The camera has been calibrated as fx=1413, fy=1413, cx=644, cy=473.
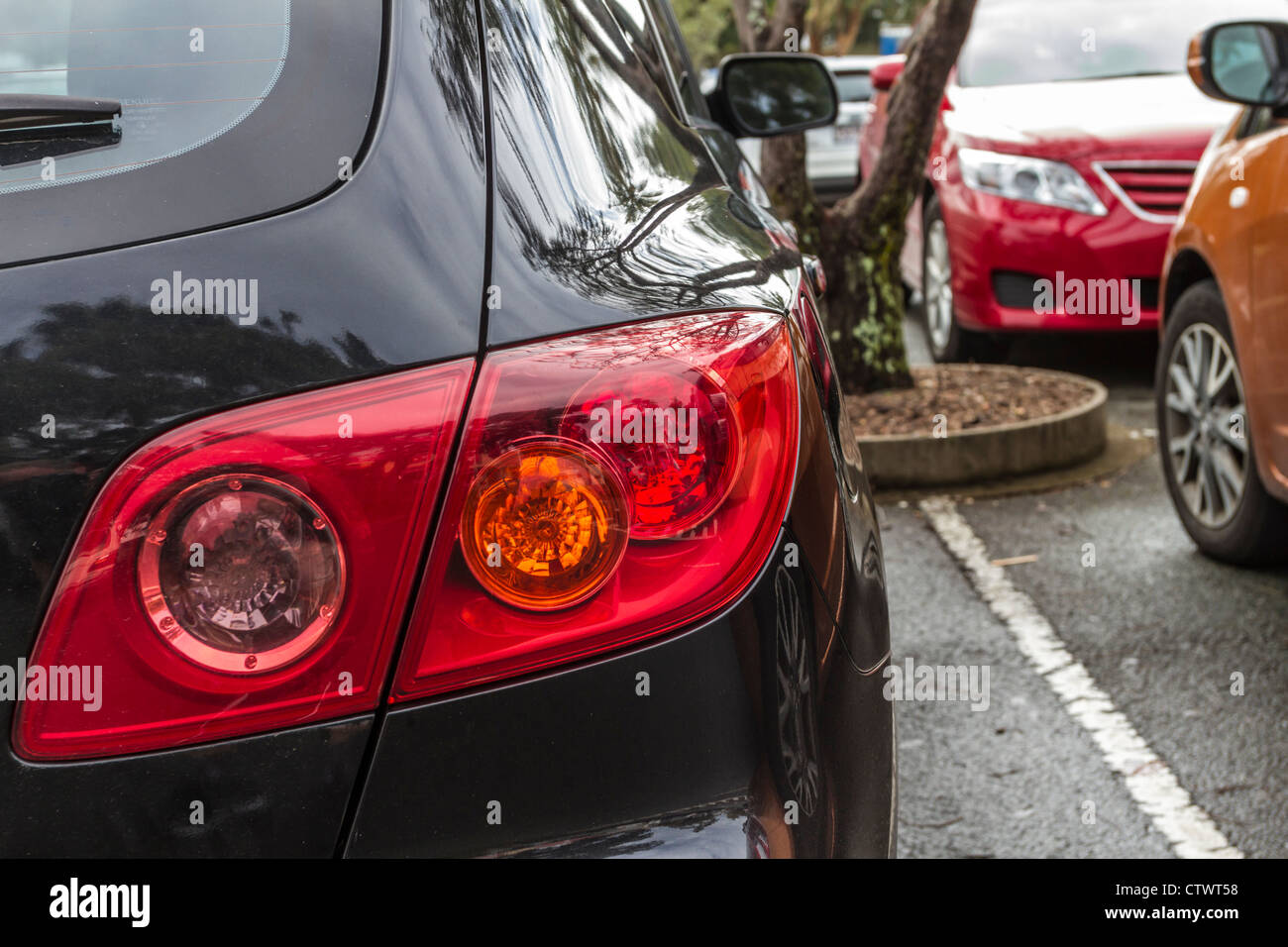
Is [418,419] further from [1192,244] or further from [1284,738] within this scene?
[1192,244]

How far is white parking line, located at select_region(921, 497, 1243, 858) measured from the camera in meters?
2.77

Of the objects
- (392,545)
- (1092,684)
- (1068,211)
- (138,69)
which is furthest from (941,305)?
(392,545)

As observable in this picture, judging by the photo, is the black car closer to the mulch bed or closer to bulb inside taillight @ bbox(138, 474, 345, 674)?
bulb inside taillight @ bbox(138, 474, 345, 674)

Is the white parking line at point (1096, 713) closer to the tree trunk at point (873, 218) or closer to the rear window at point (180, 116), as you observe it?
the tree trunk at point (873, 218)

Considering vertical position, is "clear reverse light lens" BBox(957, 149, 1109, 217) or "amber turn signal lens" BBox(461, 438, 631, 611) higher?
"clear reverse light lens" BBox(957, 149, 1109, 217)

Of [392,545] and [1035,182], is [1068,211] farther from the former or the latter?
[392,545]

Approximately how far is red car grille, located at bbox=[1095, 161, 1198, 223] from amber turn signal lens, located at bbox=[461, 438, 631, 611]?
18.5 feet

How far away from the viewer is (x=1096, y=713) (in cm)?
332

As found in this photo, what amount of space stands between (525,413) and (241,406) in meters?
0.23

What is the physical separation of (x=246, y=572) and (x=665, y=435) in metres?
0.37

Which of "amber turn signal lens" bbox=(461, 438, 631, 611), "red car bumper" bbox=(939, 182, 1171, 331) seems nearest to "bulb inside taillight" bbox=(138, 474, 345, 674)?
"amber turn signal lens" bbox=(461, 438, 631, 611)
